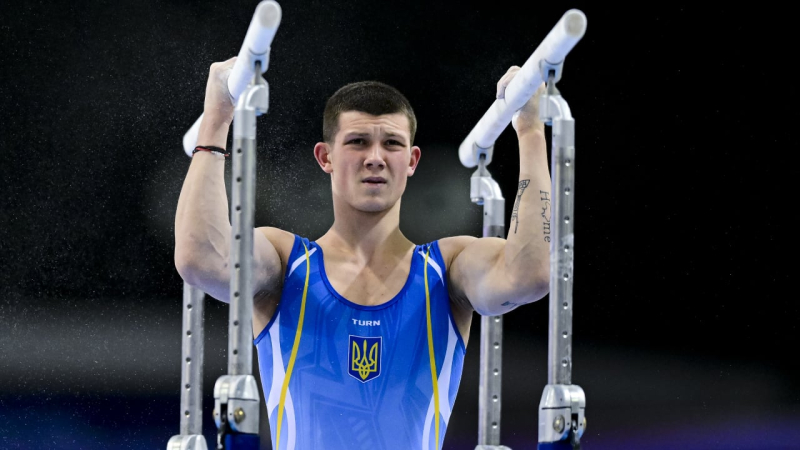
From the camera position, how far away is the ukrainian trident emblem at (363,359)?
2.76 metres

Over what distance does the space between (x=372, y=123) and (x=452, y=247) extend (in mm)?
515

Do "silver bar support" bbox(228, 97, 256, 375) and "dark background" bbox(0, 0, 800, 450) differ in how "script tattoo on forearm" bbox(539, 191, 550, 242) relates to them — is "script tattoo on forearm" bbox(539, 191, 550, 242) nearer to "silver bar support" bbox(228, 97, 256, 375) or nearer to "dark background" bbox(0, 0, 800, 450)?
"silver bar support" bbox(228, 97, 256, 375)

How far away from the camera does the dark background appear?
441 centimetres

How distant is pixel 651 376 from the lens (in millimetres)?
4691

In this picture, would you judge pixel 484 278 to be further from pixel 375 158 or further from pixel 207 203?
pixel 207 203

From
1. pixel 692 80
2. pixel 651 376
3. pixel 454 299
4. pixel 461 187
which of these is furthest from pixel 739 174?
pixel 454 299

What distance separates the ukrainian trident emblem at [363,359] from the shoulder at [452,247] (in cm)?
40

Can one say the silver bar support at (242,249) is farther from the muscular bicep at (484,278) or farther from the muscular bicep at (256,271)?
the muscular bicep at (484,278)

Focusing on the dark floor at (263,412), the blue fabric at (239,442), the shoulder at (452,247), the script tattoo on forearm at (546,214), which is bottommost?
the dark floor at (263,412)

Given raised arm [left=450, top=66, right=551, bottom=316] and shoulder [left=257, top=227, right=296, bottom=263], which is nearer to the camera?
raised arm [left=450, top=66, right=551, bottom=316]

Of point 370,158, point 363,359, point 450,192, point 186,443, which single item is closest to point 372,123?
point 370,158

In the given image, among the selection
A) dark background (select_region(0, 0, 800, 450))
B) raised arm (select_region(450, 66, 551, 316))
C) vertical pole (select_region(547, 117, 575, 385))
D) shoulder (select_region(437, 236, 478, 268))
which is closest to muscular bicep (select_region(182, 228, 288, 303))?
shoulder (select_region(437, 236, 478, 268))

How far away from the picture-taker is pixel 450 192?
4875 mm

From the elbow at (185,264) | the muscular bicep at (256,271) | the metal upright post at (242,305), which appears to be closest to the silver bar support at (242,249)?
the metal upright post at (242,305)
